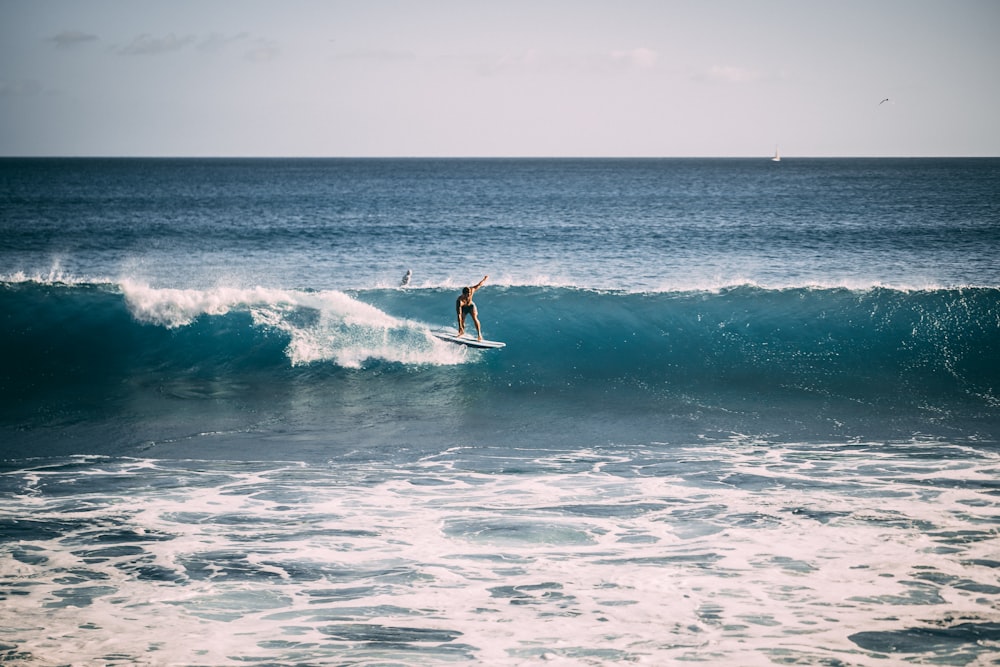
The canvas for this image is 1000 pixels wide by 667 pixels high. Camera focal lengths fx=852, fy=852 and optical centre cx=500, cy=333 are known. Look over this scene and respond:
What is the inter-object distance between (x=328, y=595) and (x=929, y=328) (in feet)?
53.7

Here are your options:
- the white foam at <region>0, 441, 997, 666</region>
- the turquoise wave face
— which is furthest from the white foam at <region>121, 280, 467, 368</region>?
the white foam at <region>0, 441, 997, 666</region>

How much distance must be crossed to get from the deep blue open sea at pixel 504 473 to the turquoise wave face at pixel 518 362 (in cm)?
9

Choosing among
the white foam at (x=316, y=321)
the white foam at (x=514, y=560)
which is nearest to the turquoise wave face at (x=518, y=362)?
the white foam at (x=316, y=321)

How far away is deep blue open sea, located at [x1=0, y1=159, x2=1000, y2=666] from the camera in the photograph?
290 inches

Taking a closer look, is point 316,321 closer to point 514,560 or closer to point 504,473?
point 504,473

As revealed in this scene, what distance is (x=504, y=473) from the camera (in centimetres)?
1141

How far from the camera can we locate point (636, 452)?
40.7ft

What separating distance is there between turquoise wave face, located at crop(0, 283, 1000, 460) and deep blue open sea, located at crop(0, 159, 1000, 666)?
0.09 meters

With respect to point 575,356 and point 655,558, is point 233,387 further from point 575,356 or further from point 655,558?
point 655,558

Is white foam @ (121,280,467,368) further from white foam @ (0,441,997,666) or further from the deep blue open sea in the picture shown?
white foam @ (0,441,997,666)

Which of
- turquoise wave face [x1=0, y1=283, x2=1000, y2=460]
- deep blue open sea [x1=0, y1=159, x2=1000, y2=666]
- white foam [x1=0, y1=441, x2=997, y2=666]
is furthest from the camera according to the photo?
turquoise wave face [x1=0, y1=283, x2=1000, y2=460]

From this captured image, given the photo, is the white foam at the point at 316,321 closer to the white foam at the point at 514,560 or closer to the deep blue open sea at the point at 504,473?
the deep blue open sea at the point at 504,473

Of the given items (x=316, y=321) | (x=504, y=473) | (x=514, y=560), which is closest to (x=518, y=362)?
(x=316, y=321)

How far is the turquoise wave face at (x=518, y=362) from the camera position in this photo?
1440 centimetres
